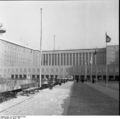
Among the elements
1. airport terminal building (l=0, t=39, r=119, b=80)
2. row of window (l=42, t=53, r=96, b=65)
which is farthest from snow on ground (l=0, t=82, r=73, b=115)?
row of window (l=42, t=53, r=96, b=65)

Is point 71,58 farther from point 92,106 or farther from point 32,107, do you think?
point 32,107

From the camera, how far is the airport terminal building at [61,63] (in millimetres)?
77062

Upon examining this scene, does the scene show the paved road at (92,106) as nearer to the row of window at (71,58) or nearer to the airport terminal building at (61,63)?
the airport terminal building at (61,63)

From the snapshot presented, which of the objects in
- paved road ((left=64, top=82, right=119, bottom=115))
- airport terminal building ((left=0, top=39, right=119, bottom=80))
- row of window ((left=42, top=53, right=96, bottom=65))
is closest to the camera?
paved road ((left=64, top=82, right=119, bottom=115))

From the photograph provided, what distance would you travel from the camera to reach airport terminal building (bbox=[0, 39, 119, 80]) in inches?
3034

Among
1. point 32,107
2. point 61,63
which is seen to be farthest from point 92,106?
point 61,63

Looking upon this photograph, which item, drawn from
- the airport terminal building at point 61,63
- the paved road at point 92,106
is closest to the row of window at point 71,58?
the airport terminal building at point 61,63

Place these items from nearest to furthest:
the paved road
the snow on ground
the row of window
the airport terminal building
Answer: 1. the snow on ground
2. the paved road
3. the airport terminal building
4. the row of window

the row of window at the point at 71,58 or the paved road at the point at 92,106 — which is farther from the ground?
the row of window at the point at 71,58

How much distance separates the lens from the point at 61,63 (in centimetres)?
7925

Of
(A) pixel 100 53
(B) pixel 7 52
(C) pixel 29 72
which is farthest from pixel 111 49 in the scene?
(B) pixel 7 52

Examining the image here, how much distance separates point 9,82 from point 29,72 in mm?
74259

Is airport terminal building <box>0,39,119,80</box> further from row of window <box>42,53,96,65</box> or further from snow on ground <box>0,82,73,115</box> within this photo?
snow on ground <box>0,82,73,115</box>

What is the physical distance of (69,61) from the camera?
82938 millimetres
